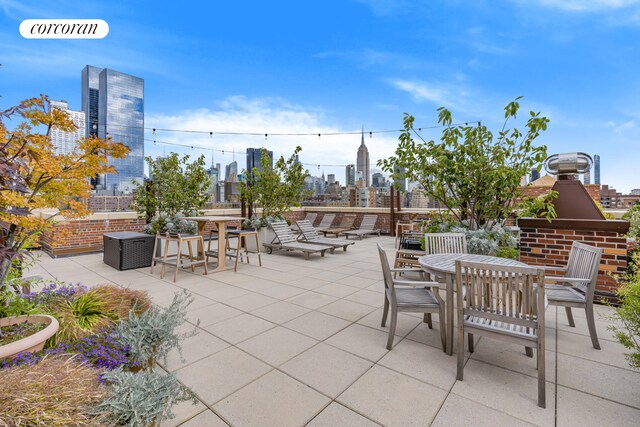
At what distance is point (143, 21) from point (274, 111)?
6.92m

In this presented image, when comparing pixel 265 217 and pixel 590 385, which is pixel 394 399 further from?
pixel 265 217

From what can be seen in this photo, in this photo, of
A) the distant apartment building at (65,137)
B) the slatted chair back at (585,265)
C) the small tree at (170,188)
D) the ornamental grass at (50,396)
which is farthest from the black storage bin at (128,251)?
the slatted chair back at (585,265)

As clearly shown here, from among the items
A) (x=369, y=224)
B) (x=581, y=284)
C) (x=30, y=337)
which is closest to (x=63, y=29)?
(x=30, y=337)

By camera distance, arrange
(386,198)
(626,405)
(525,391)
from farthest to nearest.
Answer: (386,198), (525,391), (626,405)

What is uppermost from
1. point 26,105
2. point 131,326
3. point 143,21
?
point 143,21

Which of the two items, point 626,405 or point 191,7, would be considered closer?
point 626,405

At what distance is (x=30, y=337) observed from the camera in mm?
1590

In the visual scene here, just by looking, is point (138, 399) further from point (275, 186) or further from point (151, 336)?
point (275, 186)

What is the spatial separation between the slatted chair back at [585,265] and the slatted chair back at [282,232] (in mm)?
5154

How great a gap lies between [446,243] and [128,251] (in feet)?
17.1

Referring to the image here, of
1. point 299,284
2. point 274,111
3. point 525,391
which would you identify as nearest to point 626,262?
point 525,391

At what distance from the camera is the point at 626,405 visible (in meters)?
1.74

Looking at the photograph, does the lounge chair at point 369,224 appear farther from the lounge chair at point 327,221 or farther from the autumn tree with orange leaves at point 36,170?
the autumn tree with orange leaves at point 36,170

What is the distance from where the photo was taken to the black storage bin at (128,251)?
17.1ft
